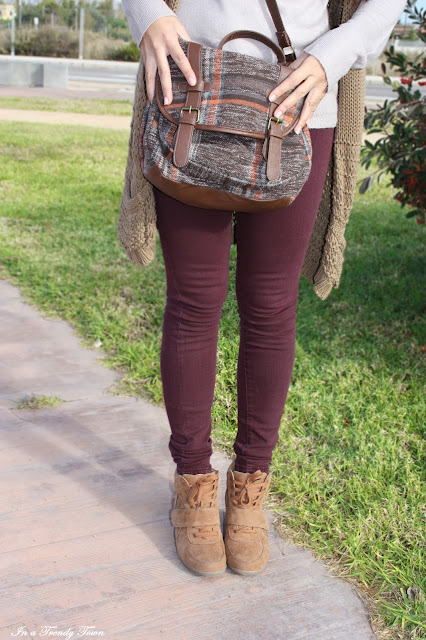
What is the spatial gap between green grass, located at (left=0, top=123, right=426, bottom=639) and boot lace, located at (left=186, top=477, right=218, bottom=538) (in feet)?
1.00

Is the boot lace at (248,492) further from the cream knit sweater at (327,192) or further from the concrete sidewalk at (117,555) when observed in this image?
the cream knit sweater at (327,192)

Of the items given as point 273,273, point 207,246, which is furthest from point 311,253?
point 207,246

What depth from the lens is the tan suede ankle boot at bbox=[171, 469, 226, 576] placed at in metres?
1.82

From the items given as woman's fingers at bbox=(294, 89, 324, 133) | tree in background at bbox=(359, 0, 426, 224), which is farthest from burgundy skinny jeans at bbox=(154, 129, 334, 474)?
tree in background at bbox=(359, 0, 426, 224)

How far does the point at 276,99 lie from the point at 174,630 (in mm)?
1224

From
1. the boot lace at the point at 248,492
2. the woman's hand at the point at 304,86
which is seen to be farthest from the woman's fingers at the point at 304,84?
the boot lace at the point at 248,492

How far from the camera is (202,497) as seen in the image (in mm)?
1854

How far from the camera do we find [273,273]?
1.73 meters

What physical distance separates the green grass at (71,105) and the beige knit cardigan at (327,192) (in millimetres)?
10803

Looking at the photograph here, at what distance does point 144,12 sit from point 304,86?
382mm

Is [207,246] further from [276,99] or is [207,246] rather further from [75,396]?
[75,396]

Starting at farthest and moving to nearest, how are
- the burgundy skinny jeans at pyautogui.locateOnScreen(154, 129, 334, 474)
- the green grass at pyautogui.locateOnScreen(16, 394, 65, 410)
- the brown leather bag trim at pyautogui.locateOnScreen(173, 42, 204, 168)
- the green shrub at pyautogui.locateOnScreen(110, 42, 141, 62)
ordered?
the green shrub at pyautogui.locateOnScreen(110, 42, 141, 62) → the green grass at pyautogui.locateOnScreen(16, 394, 65, 410) → the burgundy skinny jeans at pyautogui.locateOnScreen(154, 129, 334, 474) → the brown leather bag trim at pyautogui.locateOnScreen(173, 42, 204, 168)

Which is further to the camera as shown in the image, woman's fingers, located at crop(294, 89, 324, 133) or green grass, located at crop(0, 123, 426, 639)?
green grass, located at crop(0, 123, 426, 639)

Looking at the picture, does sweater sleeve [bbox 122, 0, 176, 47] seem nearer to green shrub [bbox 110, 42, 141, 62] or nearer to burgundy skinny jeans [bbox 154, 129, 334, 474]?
burgundy skinny jeans [bbox 154, 129, 334, 474]
